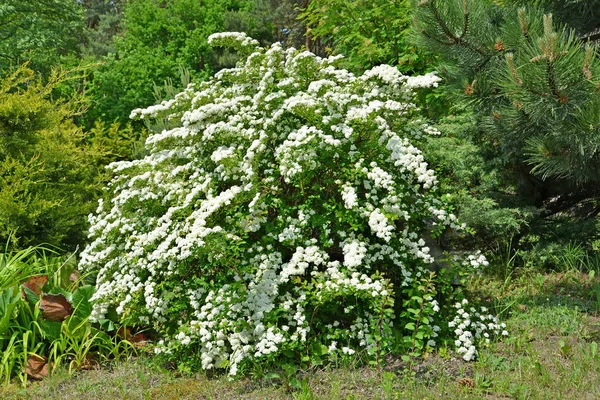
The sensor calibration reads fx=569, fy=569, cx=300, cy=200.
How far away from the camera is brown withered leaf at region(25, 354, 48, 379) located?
163 inches

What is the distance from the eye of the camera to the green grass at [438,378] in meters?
3.44

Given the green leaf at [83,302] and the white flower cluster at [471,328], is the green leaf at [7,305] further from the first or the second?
the white flower cluster at [471,328]

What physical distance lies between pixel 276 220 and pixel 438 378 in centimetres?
156

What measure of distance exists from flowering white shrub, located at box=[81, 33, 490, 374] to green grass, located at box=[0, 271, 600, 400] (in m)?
0.20

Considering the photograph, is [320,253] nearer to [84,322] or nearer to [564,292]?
[84,322]

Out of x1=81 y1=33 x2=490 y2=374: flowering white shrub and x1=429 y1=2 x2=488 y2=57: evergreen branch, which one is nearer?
x1=81 y1=33 x2=490 y2=374: flowering white shrub

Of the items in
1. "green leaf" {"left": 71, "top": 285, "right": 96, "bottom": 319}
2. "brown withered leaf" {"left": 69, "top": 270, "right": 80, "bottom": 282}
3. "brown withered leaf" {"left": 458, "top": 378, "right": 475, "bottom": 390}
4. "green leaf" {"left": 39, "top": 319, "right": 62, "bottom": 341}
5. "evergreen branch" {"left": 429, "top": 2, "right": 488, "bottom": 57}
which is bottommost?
"brown withered leaf" {"left": 69, "top": 270, "right": 80, "bottom": 282}

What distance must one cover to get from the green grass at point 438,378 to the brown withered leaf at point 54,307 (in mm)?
489

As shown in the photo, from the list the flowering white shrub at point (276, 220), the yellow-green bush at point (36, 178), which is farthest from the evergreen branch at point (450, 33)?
the yellow-green bush at point (36, 178)

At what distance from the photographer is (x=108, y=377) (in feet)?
13.2

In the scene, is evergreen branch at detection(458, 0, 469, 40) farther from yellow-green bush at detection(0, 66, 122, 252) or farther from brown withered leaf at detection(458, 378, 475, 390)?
yellow-green bush at detection(0, 66, 122, 252)

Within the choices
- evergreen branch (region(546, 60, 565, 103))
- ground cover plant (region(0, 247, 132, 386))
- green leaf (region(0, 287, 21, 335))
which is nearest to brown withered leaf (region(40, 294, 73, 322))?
ground cover plant (region(0, 247, 132, 386))

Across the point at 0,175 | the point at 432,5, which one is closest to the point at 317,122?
the point at 432,5

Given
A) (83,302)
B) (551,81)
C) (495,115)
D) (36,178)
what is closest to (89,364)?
(83,302)
